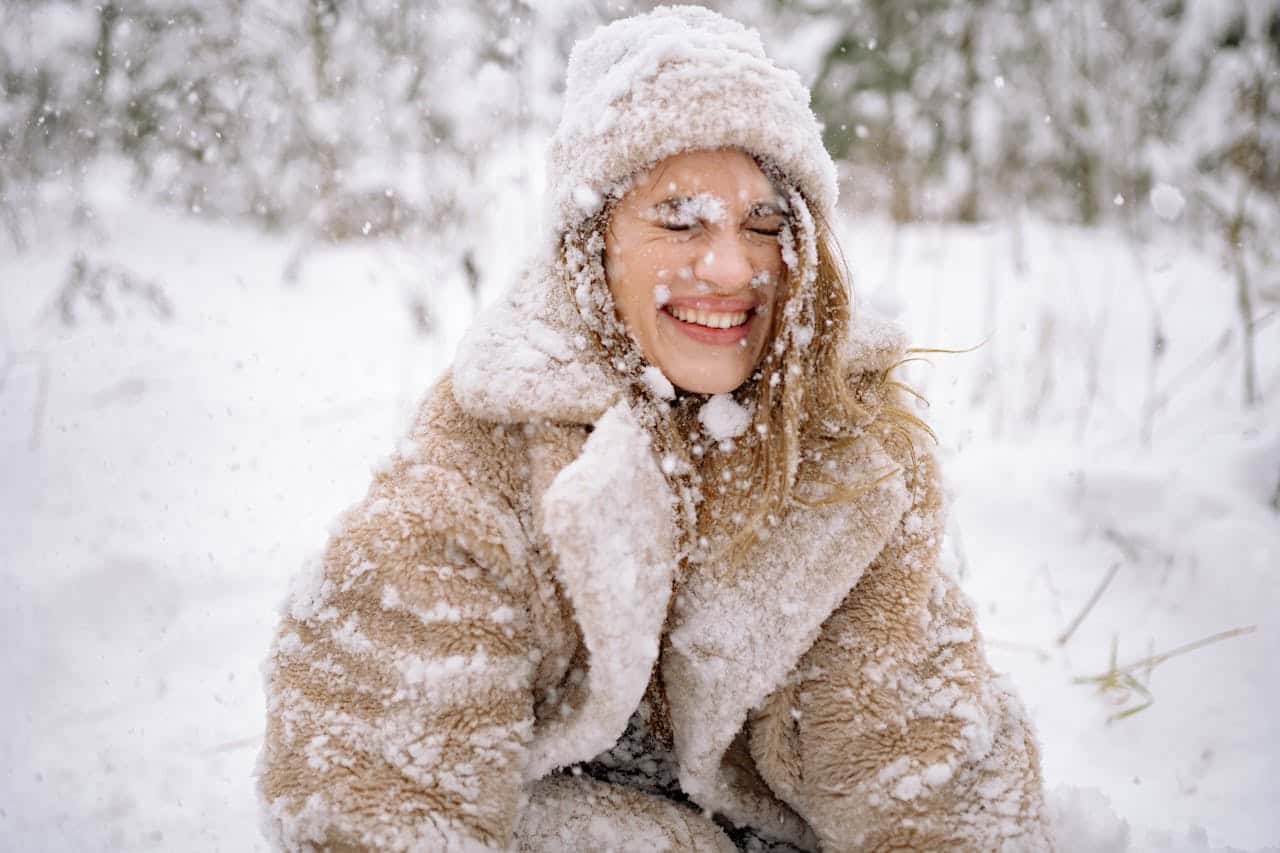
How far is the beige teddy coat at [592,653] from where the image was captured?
41.9 inches

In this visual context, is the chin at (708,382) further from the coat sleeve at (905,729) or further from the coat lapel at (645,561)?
the coat sleeve at (905,729)

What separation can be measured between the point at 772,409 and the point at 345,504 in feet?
7.11

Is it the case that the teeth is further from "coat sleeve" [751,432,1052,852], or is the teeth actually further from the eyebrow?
"coat sleeve" [751,432,1052,852]

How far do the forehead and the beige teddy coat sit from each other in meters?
0.28

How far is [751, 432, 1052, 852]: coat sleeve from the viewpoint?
1185 millimetres

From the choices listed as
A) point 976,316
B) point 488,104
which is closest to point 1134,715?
point 976,316

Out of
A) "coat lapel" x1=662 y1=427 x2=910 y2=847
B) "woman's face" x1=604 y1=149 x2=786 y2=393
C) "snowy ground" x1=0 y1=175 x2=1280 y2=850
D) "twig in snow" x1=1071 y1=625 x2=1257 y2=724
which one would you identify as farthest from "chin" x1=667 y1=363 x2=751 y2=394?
"twig in snow" x1=1071 y1=625 x2=1257 y2=724

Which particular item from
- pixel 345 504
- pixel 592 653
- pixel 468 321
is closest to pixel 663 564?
pixel 592 653

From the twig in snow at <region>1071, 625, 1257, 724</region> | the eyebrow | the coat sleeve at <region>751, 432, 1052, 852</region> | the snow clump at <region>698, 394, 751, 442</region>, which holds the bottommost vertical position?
the twig in snow at <region>1071, 625, 1257, 724</region>

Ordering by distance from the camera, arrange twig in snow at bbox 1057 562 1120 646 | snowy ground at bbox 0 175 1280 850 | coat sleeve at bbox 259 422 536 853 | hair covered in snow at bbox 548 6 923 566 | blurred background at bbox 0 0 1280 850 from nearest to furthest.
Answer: coat sleeve at bbox 259 422 536 853
hair covered in snow at bbox 548 6 923 566
snowy ground at bbox 0 175 1280 850
blurred background at bbox 0 0 1280 850
twig in snow at bbox 1057 562 1120 646

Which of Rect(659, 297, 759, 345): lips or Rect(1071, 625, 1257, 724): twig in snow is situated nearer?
Rect(659, 297, 759, 345): lips

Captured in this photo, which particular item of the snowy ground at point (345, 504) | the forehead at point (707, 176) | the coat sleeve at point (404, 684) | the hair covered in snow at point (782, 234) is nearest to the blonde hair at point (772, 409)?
the hair covered in snow at point (782, 234)

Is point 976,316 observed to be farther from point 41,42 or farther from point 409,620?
point 41,42

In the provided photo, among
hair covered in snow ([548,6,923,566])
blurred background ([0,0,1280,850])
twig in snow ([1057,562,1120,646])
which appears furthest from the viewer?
twig in snow ([1057,562,1120,646])
